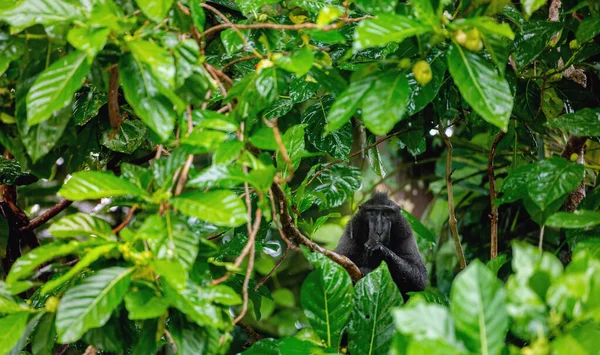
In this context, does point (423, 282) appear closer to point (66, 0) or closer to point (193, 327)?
point (193, 327)

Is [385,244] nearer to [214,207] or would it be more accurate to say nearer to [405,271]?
[405,271]

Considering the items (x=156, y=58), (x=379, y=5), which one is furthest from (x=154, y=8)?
(x=379, y=5)

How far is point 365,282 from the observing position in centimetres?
148

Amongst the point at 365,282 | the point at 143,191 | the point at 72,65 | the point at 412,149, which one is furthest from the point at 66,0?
the point at 412,149

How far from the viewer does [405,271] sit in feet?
8.95

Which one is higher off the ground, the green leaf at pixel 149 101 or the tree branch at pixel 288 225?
the green leaf at pixel 149 101

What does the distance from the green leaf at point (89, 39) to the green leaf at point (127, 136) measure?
0.83 m

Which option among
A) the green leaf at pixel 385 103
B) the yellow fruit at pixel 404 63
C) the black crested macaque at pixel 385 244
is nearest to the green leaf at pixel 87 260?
the green leaf at pixel 385 103

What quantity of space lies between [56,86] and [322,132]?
96 cm

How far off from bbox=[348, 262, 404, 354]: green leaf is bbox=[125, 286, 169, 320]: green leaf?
19.8 inches

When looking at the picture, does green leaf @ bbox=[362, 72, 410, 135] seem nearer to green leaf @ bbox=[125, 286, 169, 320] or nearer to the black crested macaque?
green leaf @ bbox=[125, 286, 169, 320]

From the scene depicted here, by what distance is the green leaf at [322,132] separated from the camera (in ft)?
6.23

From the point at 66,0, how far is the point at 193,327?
2.15 ft

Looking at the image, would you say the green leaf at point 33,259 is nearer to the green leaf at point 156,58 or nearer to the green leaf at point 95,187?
the green leaf at point 95,187
